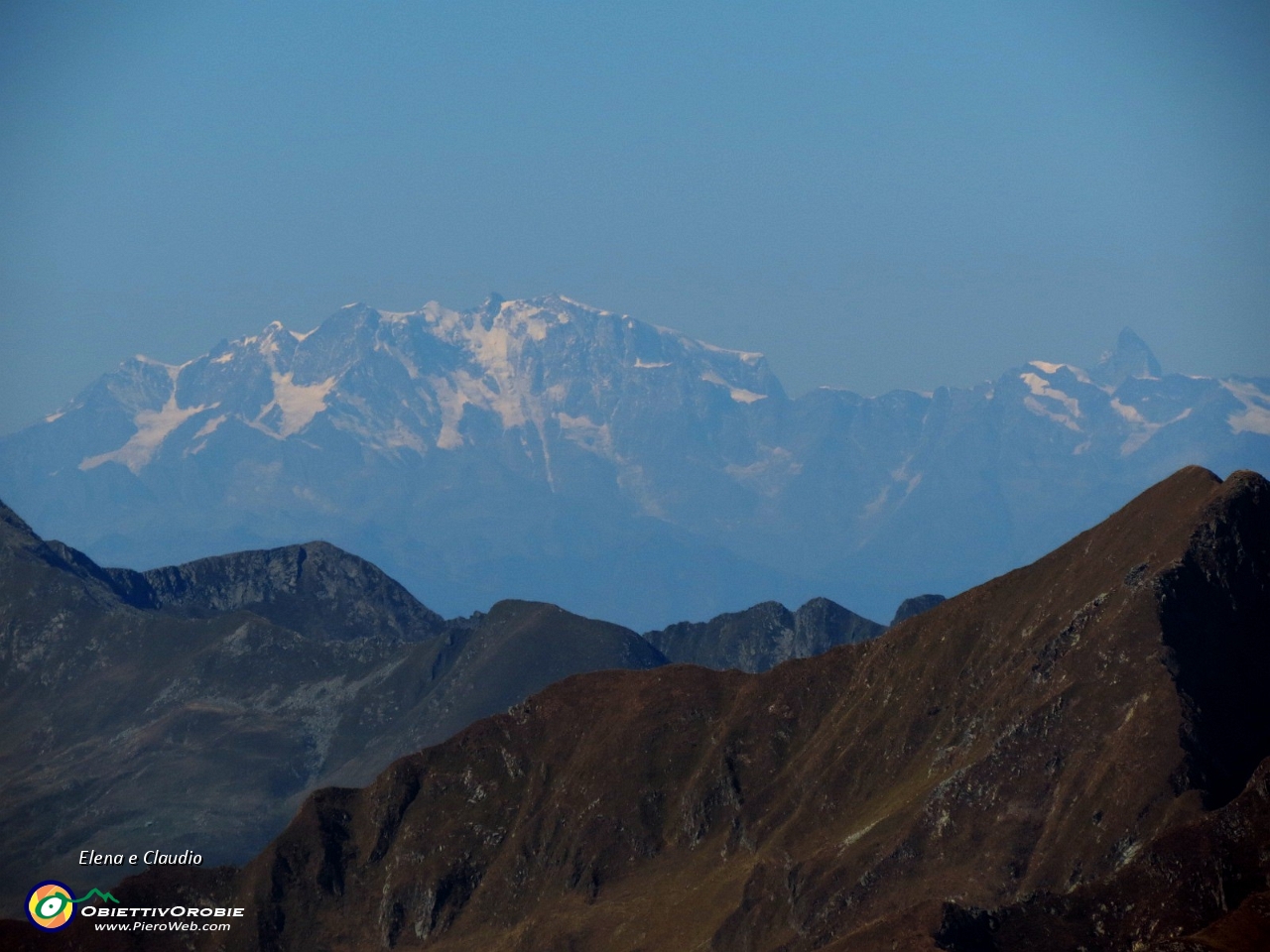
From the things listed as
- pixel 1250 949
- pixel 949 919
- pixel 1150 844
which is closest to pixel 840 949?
pixel 949 919

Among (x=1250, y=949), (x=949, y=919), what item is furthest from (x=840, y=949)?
(x=1250, y=949)

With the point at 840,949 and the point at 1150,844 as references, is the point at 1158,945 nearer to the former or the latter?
the point at 1150,844

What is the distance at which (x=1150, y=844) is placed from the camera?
195625mm

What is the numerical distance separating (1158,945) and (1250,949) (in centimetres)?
832

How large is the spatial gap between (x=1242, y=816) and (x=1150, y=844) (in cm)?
956

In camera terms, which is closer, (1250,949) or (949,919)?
(1250,949)

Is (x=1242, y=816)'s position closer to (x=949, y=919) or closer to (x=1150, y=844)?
(x=1150, y=844)

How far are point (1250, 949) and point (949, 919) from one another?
105 ft

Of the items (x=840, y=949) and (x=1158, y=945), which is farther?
(x=840, y=949)

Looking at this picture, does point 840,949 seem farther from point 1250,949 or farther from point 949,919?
point 1250,949

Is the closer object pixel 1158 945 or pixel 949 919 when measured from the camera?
pixel 1158 945

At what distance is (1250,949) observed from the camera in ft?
552

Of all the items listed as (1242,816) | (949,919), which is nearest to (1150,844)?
(1242,816)

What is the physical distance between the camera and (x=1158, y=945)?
17325cm
